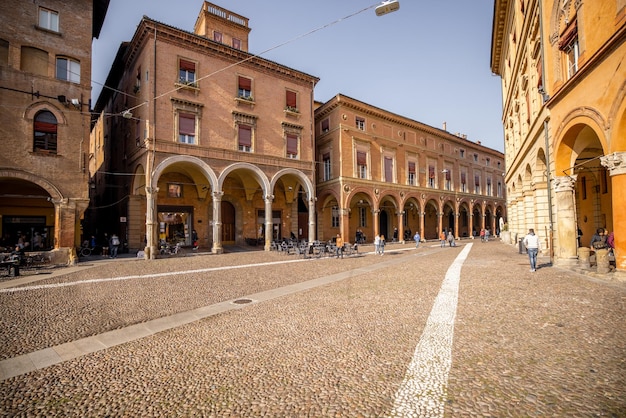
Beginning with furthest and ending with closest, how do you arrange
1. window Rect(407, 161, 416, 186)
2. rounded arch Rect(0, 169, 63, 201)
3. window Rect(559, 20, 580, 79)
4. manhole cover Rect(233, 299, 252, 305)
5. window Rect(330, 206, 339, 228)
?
window Rect(407, 161, 416, 186) → window Rect(330, 206, 339, 228) → rounded arch Rect(0, 169, 63, 201) → window Rect(559, 20, 580, 79) → manhole cover Rect(233, 299, 252, 305)

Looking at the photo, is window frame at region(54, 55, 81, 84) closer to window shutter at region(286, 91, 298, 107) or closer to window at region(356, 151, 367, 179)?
window shutter at region(286, 91, 298, 107)

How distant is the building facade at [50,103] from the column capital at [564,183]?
22.3 m

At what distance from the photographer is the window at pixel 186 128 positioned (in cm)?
1972

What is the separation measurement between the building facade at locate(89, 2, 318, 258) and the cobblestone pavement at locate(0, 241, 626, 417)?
13.2 meters

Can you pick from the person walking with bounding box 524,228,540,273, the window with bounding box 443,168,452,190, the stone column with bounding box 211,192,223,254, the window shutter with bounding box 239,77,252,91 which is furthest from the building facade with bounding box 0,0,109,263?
the window with bounding box 443,168,452,190

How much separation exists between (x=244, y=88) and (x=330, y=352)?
73.2ft

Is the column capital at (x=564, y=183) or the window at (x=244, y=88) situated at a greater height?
the window at (x=244, y=88)

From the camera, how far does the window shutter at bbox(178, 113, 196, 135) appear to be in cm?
1970

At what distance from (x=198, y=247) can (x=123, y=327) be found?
18683mm

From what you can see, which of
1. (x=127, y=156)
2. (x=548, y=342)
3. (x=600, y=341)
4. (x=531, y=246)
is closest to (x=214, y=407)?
(x=548, y=342)

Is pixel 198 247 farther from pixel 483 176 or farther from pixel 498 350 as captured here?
pixel 483 176

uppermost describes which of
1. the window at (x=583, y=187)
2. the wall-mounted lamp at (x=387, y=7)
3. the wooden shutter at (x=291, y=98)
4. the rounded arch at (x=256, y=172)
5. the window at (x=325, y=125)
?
the wooden shutter at (x=291, y=98)

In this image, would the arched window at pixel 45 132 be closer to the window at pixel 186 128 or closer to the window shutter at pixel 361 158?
the window at pixel 186 128

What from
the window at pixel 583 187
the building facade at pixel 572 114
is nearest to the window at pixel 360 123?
the building facade at pixel 572 114
